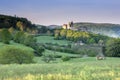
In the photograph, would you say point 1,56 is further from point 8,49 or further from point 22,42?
point 22,42

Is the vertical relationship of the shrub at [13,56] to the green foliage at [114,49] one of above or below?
above

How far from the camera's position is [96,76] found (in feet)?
59.8

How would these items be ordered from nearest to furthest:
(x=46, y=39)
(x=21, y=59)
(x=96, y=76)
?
(x=96, y=76), (x=21, y=59), (x=46, y=39)

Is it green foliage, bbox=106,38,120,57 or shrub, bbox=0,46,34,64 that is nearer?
shrub, bbox=0,46,34,64

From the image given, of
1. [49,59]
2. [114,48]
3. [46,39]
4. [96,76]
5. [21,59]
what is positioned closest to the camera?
[96,76]

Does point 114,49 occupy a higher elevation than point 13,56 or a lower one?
lower

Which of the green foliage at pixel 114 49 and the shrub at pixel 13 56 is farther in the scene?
the green foliage at pixel 114 49

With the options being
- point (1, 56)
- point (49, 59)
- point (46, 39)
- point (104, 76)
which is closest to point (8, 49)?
point (1, 56)

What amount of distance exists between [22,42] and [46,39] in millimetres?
38962

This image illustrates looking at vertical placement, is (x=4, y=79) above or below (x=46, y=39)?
above

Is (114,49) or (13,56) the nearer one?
(13,56)

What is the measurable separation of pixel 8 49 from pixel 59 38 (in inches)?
4572

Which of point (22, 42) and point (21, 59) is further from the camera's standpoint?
point (22, 42)

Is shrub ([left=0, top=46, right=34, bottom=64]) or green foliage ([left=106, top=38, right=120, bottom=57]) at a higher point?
shrub ([left=0, top=46, right=34, bottom=64])
